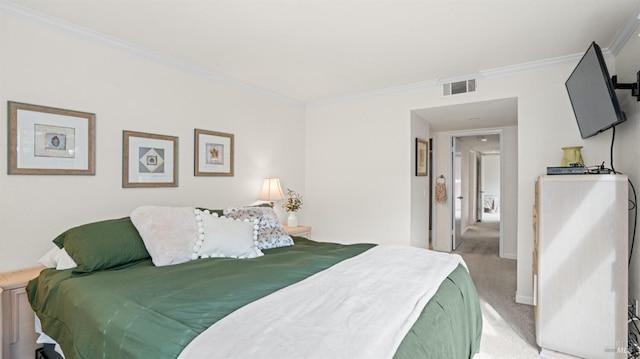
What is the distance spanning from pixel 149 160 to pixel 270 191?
1449mm

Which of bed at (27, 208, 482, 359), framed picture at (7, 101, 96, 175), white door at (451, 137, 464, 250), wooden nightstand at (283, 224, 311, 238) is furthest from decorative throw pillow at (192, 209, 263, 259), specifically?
white door at (451, 137, 464, 250)

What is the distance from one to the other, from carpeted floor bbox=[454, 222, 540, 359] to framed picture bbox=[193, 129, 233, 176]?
293 centimetres

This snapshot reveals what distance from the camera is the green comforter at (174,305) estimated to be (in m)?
1.21

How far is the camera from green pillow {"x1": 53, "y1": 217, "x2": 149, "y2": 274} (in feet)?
6.50

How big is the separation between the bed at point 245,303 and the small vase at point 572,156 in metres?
1.61

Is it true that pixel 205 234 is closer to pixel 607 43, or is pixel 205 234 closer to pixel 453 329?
pixel 453 329

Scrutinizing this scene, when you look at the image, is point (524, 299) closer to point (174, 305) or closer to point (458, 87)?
point (458, 87)

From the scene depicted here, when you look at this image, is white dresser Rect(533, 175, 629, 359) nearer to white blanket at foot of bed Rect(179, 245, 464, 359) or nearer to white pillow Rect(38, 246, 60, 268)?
white blanket at foot of bed Rect(179, 245, 464, 359)

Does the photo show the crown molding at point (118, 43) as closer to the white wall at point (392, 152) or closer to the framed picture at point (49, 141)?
the framed picture at point (49, 141)

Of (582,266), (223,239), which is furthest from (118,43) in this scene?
(582,266)

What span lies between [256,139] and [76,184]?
78.5 inches

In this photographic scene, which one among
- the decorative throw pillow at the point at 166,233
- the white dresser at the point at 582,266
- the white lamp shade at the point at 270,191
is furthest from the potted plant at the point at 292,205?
the white dresser at the point at 582,266

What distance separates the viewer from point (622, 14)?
89.3 inches

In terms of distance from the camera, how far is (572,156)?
9.46 ft
